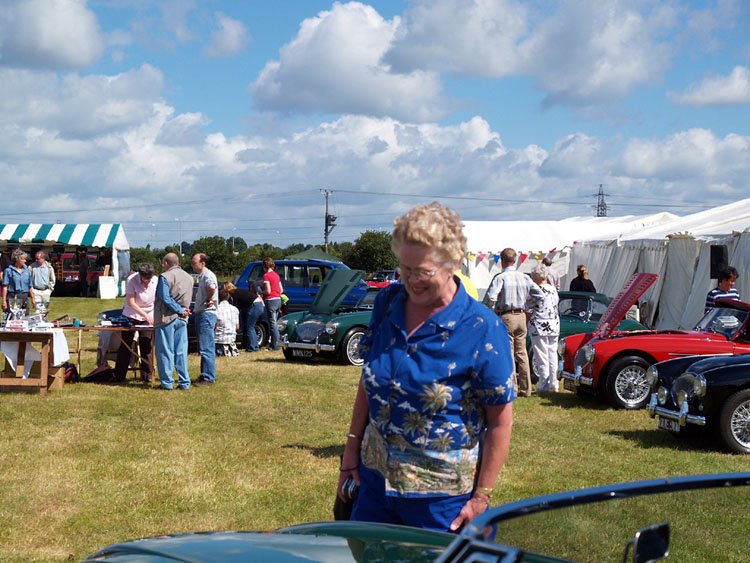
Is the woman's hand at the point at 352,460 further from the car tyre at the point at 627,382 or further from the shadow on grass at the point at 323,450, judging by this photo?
the car tyre at the point at 627,382

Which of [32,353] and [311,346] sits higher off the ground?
[32,353]

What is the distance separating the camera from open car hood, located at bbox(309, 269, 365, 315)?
1556cm

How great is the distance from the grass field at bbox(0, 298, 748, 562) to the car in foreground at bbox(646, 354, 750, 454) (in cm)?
25

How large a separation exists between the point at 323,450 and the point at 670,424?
3484mm

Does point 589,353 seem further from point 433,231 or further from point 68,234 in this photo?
point 68,234

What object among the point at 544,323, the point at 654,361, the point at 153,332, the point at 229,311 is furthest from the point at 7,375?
the point at 654,361

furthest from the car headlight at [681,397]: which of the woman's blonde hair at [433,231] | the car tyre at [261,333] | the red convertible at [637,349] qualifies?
the car tyre at [261,333]

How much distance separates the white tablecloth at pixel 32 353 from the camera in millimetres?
Answer: 11102

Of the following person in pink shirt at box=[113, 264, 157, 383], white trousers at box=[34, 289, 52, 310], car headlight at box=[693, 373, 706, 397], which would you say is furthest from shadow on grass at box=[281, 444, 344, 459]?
white trousers at box=[34, 289, 52, 310]

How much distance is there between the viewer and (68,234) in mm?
35188

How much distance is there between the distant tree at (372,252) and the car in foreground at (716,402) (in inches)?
2446

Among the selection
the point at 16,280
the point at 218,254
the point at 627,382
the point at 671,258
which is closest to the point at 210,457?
the point at 627,382

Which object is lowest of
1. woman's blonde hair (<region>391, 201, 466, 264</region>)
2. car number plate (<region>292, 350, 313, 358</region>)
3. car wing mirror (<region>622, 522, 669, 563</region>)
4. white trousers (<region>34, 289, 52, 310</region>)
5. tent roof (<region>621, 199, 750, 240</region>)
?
car number plate (<region>292, 350, 313, 358</region>)

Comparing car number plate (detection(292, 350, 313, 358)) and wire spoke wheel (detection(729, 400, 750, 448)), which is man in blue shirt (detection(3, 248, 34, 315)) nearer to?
car number plate (detection(292, 350, 313, 358))
